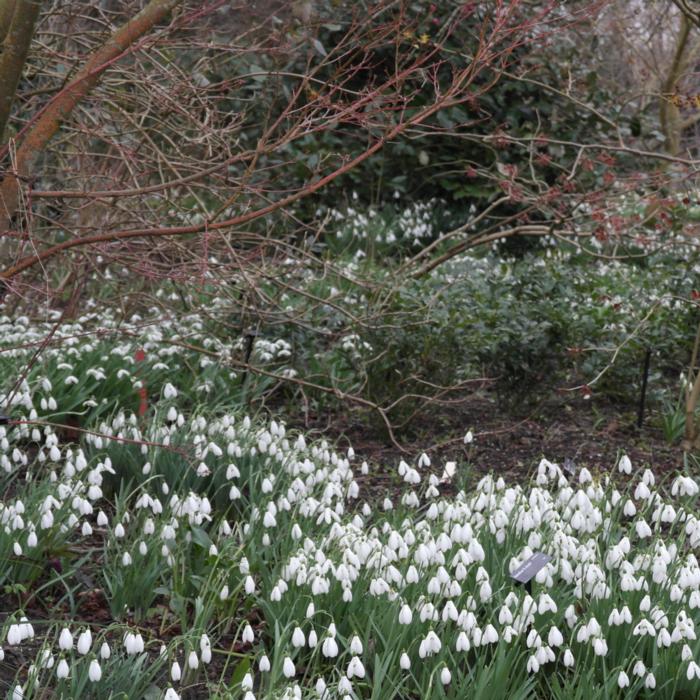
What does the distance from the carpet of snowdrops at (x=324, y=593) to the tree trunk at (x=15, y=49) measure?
0.79m

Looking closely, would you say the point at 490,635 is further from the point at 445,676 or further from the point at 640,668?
the point at 640,668

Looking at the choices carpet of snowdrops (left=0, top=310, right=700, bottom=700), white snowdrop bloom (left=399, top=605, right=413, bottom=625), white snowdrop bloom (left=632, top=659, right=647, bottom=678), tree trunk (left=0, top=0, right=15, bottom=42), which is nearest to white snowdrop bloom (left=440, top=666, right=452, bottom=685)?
carpet of snowdrops (left=0, top=310, right=700, bottom=700)

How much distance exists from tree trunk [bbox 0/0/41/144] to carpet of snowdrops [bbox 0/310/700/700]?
790 millimetres

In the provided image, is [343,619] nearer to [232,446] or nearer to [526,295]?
[232,446]

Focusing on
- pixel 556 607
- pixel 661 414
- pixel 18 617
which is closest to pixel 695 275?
pixel 661 414

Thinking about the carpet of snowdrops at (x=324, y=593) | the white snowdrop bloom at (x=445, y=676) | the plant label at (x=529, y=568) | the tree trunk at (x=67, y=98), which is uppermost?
the tree trunk at (x=67, y=98)

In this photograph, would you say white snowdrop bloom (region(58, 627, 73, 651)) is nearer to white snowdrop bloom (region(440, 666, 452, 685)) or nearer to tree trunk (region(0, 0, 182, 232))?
white snowdrop bloom (region(440, 666, 452, 685))

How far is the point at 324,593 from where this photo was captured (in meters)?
3.09

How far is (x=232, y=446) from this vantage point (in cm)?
408

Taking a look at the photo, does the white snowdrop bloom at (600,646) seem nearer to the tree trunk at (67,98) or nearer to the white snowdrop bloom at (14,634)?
the white snowdrop bloom at (14,634)

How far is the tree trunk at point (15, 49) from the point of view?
2826mm

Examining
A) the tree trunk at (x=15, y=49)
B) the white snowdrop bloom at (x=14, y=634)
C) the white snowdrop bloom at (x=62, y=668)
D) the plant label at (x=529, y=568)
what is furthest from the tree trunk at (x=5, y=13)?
the plant label at (x=529, y=568)

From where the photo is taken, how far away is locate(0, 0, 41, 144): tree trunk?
2.83m

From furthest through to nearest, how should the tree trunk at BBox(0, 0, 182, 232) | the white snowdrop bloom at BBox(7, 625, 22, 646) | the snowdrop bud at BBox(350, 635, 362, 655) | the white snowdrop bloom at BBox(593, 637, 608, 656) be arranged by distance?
1. the tree trunk at BBox(0, 0, 182, 232)
2. the white snowdrop bloom at BBox(593, 637, 608, 656)
3. the snowdrop bud at BBox(350, 635, 362, 655)
4. the white snowdrop bloom at BBox(7, 625, 22, 646)
